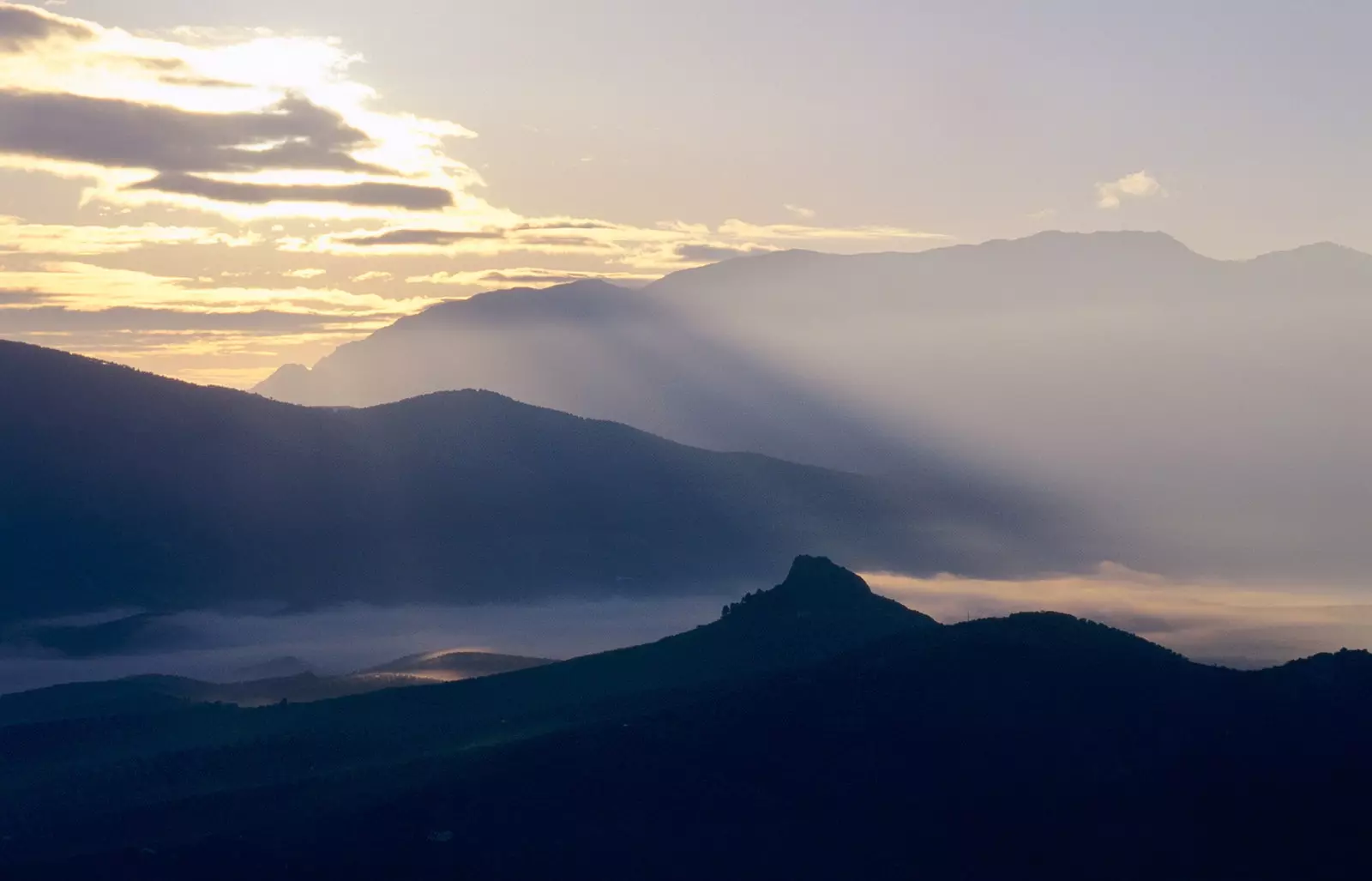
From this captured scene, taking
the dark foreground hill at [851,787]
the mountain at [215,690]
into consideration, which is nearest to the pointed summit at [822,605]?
the dark foreground hill at [851,787]

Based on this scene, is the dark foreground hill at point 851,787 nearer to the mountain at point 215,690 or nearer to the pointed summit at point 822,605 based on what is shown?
the pointed summit at point 822,605

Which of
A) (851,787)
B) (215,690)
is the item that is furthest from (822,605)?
(215,690)

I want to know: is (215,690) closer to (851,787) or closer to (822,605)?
(822,605)

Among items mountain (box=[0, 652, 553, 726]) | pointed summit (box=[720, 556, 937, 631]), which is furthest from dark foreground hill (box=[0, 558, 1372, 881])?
mountain (box=[0, 652, 553, 726])

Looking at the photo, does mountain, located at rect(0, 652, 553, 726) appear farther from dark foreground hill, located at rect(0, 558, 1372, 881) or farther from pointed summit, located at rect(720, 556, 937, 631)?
dark foreground hill, located at rect(0, 558, 1372, 881)

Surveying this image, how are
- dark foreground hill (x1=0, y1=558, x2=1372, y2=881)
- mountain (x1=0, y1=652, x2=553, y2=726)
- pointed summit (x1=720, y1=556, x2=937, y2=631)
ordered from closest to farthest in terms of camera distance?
dark foreground hill (x1=0, y1=558, x2=1372, y2=881) → pointed summit (x1=720, y1=556, x2=937, y2=631) → mountain (x1=0, y1=652, x2=553, y2=726)

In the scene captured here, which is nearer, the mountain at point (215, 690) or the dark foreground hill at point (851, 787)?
the dark foreground hill at point (851, 787)

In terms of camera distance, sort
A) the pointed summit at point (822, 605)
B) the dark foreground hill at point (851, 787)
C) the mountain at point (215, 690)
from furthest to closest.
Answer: the mountain at point (215, 690), the pointed summit at point (822, 605), the dark foreground hill at point (851, 787)

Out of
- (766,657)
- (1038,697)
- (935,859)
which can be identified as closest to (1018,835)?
(935,859)
